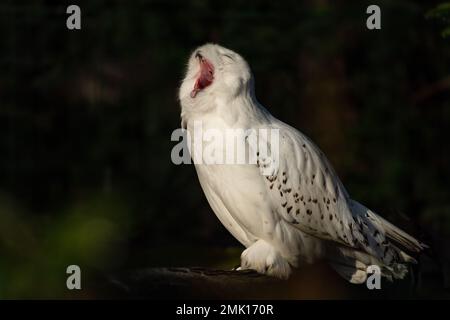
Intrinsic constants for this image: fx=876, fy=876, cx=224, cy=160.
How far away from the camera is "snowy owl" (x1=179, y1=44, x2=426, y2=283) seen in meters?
3.89

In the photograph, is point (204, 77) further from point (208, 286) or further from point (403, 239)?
point (403, 239)

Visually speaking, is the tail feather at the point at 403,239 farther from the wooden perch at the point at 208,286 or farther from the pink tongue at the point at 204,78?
the pink tongue at the point at 204,78

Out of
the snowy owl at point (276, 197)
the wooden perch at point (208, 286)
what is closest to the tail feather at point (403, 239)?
the snowy owl at point (276, 197)

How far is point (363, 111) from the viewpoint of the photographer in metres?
8.77

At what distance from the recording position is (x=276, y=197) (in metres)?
3.90

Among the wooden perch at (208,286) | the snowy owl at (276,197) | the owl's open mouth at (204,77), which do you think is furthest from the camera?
the owl's open mouth at (204,77)

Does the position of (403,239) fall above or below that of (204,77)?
below

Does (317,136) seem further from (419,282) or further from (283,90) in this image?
(419,282)

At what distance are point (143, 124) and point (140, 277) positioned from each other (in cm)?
532

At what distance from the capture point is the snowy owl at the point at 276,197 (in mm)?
3893

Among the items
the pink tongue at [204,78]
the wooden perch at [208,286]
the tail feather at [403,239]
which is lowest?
the wooden perch at [208,286]

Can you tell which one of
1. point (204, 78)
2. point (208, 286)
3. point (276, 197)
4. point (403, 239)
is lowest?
point (208, 286)

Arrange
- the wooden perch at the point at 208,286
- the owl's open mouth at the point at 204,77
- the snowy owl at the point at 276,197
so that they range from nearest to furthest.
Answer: the wooden perch at the point at 208,286, the snowy owl at the point at 276,197, the owl's open mouth at the point at 204,77

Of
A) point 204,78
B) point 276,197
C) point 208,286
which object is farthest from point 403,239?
point 204,78
